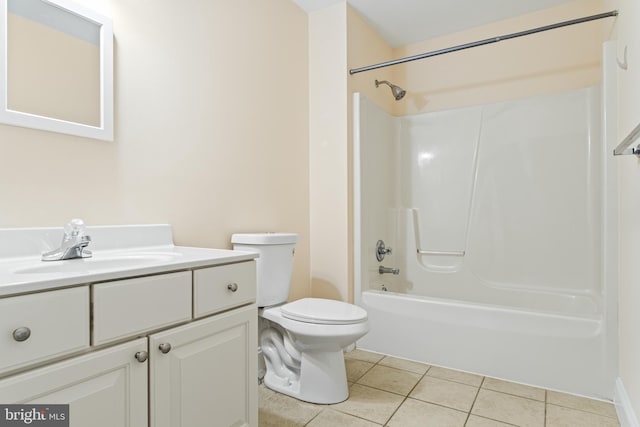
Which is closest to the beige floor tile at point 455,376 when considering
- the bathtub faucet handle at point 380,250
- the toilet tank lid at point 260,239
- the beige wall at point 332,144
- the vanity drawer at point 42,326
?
the beige wall at point 332,144

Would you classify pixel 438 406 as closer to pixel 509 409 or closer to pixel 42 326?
pixel 509 409

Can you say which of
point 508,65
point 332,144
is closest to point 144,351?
point 332,144

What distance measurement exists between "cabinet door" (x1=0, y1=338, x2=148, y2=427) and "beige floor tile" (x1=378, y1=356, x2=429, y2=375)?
5.05 feet

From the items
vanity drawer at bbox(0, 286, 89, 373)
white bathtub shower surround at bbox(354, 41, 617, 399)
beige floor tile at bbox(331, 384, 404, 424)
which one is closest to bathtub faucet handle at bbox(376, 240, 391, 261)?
white bathtub shower surround at bbox(354, 41, 617, 399)

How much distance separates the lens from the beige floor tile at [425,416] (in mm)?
1580

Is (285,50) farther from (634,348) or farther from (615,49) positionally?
(634,348)

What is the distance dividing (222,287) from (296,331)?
1.99ft

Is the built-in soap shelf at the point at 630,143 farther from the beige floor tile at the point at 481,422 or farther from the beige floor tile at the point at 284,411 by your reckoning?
the beige floor tile at the point at 284,411

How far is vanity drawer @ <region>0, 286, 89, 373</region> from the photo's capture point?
0.74 m

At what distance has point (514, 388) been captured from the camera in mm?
1885

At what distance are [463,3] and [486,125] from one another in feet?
2.90

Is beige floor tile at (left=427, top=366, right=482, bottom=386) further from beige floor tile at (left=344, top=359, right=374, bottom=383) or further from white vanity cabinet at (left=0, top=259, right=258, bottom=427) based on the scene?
white vanity cabinet at (left=0, top=259, right=258, bottom=427)

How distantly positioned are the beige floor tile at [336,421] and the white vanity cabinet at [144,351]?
1.23 feet

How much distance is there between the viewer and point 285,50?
2.42 m
